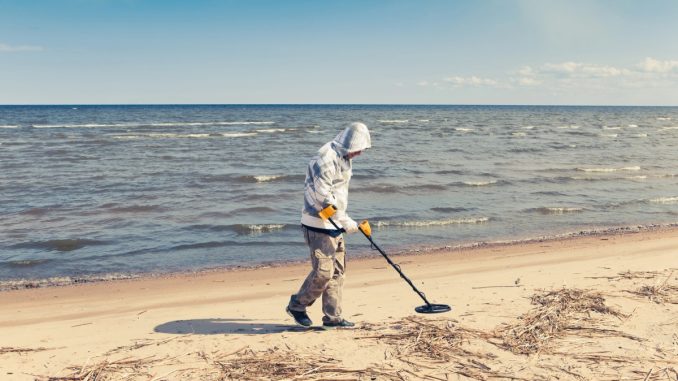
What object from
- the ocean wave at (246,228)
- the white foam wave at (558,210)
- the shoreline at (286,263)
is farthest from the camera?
the white foam wave at (558,210)

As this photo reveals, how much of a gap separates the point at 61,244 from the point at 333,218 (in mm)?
6817

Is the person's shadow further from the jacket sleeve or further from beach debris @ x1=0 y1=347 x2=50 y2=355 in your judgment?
the jacket sleeve

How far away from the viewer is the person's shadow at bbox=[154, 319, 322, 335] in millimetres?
5469

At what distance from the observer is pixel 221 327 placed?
18.5 ft

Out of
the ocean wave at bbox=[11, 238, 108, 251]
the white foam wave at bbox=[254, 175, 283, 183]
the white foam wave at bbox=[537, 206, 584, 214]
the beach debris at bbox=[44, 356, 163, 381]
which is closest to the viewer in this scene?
the beach debris at bbox=[44, 356, 163, 381]

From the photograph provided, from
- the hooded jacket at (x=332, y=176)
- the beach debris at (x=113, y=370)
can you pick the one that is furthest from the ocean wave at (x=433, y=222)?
the beach debris at (x=113, y=370)

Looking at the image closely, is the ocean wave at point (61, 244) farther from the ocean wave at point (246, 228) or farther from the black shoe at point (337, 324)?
the black shoe at point (337, 324)

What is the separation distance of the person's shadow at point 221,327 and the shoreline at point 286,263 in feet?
8.26

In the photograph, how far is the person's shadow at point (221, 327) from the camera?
5469 millimetres

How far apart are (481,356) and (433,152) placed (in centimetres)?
2251

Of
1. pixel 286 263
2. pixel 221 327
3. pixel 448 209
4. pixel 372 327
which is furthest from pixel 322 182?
pixel 448 209

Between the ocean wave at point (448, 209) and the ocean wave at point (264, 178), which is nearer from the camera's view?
the ocean wave at point (448, 209)

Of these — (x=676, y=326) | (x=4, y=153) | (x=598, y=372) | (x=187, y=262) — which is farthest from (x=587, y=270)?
(x=4, y=153)

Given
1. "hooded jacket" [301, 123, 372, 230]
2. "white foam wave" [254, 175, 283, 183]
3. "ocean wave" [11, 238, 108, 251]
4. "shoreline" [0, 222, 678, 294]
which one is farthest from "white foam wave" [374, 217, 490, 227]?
"hooded jacket" [301, 123, 372, 230]
